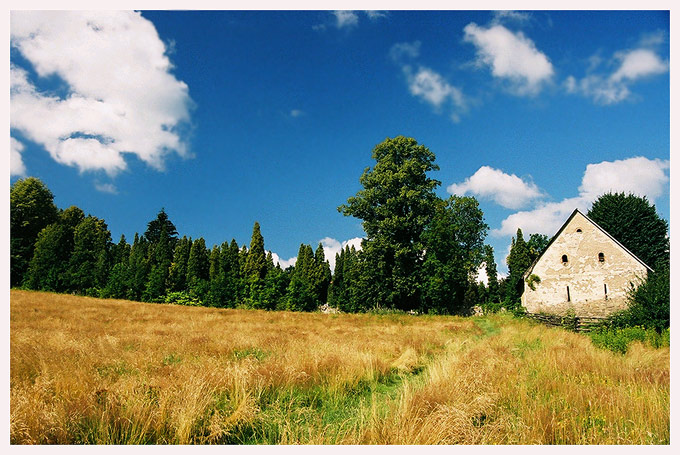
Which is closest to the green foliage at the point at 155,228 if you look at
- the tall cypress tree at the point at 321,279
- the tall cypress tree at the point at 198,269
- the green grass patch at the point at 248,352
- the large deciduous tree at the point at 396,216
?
the tall cypress tree at the point at 198,269

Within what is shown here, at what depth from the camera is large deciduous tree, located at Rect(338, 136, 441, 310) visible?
26.6 metres

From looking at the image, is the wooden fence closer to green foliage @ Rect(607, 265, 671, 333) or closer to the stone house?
green foliage @ Rect(607, 265, 671, 333)

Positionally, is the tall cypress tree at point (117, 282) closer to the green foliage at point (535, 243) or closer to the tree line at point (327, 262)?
the tree line at point (327, 262)

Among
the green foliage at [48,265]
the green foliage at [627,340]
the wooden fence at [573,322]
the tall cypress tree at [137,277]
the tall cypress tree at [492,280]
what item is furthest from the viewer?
the tall cypress tree at [492,280]

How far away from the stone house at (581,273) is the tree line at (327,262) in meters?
3.96

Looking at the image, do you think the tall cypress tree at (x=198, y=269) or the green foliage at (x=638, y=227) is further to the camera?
the tall cypress tree at (x=198, y=269)

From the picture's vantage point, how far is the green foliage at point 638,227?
33.7 metres

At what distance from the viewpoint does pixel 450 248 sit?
94.8ft

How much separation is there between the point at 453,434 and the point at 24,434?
448cm

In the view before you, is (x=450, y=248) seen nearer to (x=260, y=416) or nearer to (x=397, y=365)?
Answer: (x=397, y=365)

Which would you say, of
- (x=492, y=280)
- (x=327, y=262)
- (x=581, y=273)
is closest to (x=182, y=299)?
(x=327, y=262)

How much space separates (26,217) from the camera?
36.2 meters

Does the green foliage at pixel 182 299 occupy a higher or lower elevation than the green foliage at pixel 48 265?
lower

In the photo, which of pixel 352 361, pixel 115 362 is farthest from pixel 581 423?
pixel 115 362
